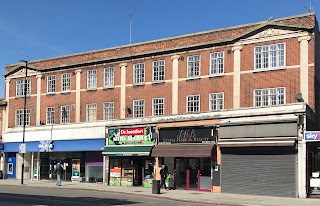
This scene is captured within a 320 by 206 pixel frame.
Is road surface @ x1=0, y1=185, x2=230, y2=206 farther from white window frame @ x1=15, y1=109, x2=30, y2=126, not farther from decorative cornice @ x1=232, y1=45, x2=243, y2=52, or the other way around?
white window frame @ x1=15, y1=109, x2=30, y2=126

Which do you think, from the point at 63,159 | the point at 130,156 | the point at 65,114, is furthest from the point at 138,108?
the point at 63,159

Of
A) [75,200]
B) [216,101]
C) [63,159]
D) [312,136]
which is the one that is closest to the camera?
[75,200]

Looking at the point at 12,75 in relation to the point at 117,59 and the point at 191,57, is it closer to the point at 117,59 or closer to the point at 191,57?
the point at 117,59

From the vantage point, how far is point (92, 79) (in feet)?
133

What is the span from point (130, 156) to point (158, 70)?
7.52 meters

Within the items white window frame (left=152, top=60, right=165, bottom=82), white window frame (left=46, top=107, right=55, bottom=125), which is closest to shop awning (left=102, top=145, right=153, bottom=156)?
white window frame (left=152, top=60, right=165, bottom=82)

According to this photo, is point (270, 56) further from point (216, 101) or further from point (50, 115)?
point (50, 115)

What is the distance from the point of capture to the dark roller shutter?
26.4 m

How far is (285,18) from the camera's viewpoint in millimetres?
30812

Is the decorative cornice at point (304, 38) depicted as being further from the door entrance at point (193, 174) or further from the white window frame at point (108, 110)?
the white window frame at point (108, 110)

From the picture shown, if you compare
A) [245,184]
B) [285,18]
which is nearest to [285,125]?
[245,184]

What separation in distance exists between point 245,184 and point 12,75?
29.1 metres

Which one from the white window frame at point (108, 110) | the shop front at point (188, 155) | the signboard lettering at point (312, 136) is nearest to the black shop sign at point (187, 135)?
the shop front at point (188, 155)

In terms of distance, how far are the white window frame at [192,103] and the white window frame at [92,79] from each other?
9.83 metres
